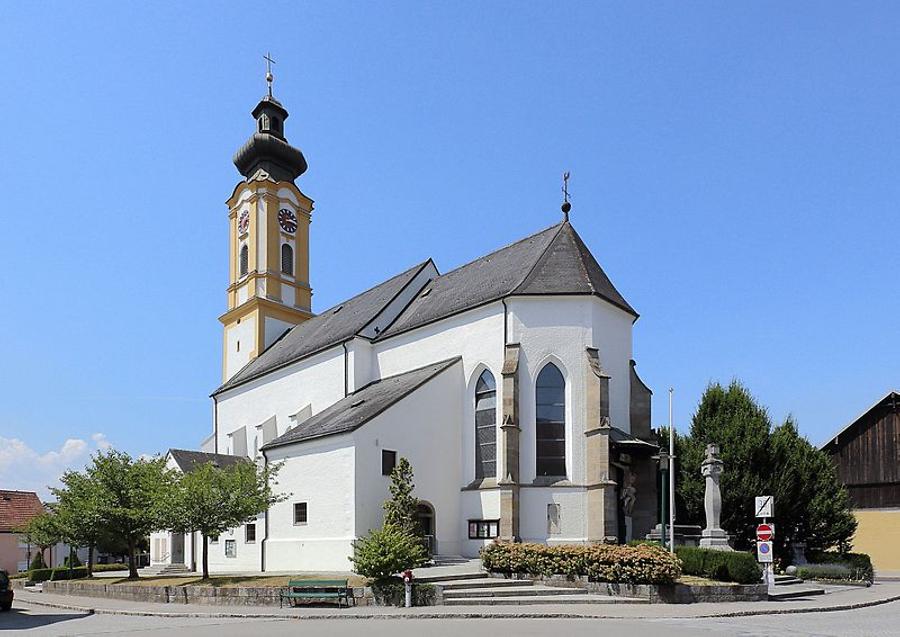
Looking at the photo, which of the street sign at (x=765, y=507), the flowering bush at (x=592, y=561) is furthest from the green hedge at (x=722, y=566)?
the flowering bush at (x=592, y=561)

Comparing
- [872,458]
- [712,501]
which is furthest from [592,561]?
[872,458]

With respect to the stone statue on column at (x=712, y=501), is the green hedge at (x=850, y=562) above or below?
below

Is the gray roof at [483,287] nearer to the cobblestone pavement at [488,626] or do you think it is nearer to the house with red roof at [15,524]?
the cobblestone pavement at [488,626]

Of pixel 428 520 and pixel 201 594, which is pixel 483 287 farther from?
pixel 201 594

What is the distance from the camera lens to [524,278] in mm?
28688

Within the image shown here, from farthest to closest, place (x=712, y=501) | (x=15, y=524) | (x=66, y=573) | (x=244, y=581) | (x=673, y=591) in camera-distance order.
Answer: (x=15, y=524) < (x=66, y=573) < (x=712, y=501) < (x=244, y=581) < (x=673, y=591)

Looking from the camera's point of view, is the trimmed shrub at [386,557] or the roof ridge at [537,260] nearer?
the trimmed shrub at [386,557]

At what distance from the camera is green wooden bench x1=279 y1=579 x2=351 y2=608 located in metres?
20.1

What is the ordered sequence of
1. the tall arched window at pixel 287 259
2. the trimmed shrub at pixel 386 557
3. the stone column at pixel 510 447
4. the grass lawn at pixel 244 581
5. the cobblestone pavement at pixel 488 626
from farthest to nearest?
→ 1. the tall arched window at pixel 287 259
2. the stone column at pixel 510 447
3. the grass lawn at pixel 244 581
4. the trimmed shrub at pixel 386 557
5. the cobblestone pavement at pixel 488 626

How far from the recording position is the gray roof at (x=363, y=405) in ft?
89.1

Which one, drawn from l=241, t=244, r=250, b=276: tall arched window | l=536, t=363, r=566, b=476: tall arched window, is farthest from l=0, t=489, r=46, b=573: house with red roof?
l=536, t=363, r=566, b=476: tall arched window

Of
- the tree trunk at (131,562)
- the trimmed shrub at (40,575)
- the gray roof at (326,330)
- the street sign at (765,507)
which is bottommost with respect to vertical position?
the trimmed shrub at (40,575)

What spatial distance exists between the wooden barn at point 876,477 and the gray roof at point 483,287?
1721 centimetres

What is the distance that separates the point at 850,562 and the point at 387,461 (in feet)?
57.4
